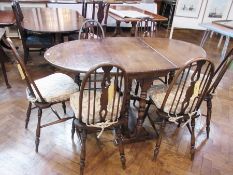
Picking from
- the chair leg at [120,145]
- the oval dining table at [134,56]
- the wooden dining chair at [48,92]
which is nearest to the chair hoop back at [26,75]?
the wooden dining chair at [48,92]

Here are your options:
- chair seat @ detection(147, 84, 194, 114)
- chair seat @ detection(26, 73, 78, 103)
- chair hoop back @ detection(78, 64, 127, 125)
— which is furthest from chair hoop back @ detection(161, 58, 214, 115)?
chair seat @ detection(26, 73, 78, 103)

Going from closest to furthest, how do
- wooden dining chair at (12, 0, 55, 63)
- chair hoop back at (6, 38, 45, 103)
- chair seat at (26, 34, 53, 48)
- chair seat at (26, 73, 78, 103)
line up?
1. chair hoop back at (6, 38, 45, 103)
2. chair seat at (26, 73, 78, 103)
3. wooden dining chair at (12, 0, 55, 63)
4. chair seat at (26, 34, 53, 48)

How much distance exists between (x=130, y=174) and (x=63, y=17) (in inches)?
93.7

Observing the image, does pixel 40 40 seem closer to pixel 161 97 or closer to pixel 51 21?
pixel 51 21

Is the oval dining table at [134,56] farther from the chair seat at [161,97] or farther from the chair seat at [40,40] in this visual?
the chair seat at [40,40]

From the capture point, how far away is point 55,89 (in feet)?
5.48

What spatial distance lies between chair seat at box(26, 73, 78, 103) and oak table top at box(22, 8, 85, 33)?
2.99 feet

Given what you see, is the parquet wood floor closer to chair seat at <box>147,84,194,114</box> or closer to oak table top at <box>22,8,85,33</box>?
chair seat at <box>147,84,194,114</box>

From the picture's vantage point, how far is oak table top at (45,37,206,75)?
4.89ft

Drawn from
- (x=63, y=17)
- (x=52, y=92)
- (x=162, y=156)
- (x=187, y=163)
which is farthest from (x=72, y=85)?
(x=63, y=17)

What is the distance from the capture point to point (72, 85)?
1.75 metres

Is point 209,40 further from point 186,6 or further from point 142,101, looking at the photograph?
point 142,101

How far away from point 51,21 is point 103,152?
1.92 m

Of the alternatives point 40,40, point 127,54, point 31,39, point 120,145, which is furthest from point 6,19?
point 120,145
